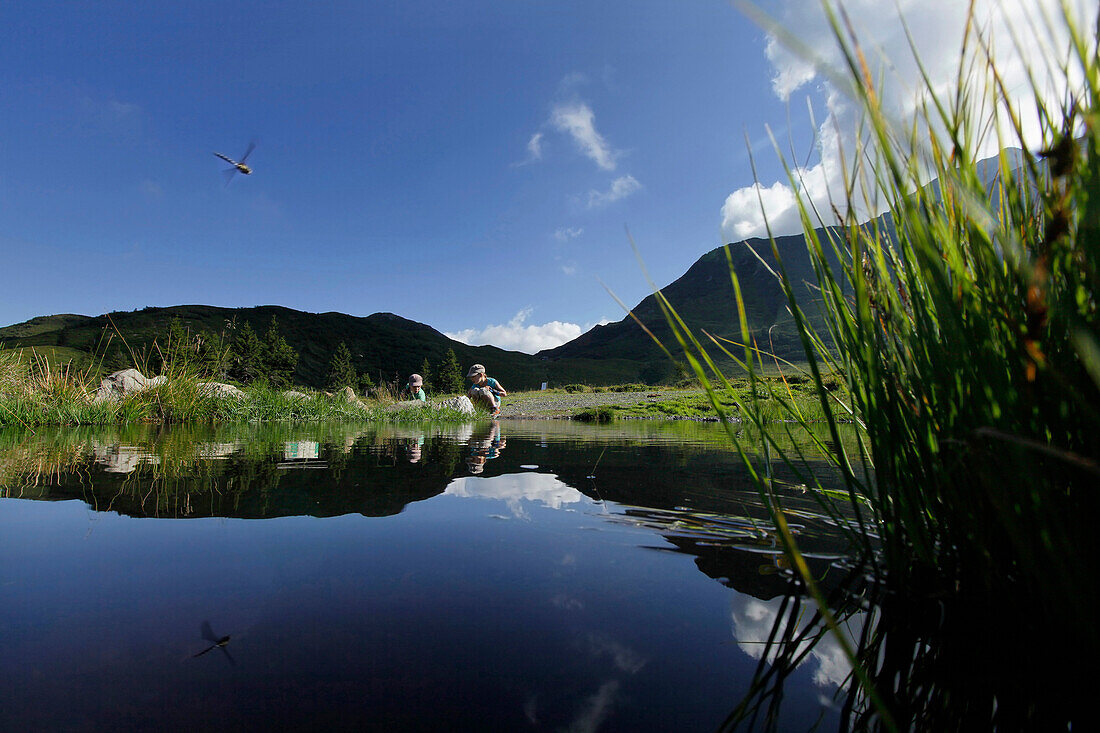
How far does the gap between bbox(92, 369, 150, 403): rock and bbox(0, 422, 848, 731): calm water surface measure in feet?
28.6

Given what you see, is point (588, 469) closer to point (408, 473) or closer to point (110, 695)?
point (408, 473)

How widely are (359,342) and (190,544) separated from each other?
Answer: 106824 mm

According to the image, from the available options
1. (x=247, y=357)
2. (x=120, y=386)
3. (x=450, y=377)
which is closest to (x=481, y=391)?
(x=120, y=386)

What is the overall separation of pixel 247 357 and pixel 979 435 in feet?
147

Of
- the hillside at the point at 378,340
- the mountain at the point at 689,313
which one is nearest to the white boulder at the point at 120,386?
the hillside at the point at 378,340

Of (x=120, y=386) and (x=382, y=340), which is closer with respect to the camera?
(x=120, y=386)

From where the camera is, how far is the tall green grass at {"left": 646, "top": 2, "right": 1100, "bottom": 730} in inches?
26.1

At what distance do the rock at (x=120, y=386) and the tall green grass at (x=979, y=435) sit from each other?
37.0ft

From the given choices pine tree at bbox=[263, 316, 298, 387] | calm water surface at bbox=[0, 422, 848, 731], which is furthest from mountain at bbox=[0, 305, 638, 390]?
calm water surface at bbox=[0, 422, 848, 731]

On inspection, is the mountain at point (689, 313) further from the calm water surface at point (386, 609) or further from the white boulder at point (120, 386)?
the calm water surface at point (386, 609)

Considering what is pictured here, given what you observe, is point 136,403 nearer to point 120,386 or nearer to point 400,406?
point 120,386

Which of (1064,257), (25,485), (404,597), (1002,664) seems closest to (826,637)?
(1002,664)

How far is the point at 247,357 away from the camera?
38.4 metres

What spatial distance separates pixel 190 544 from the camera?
1.63 metres
